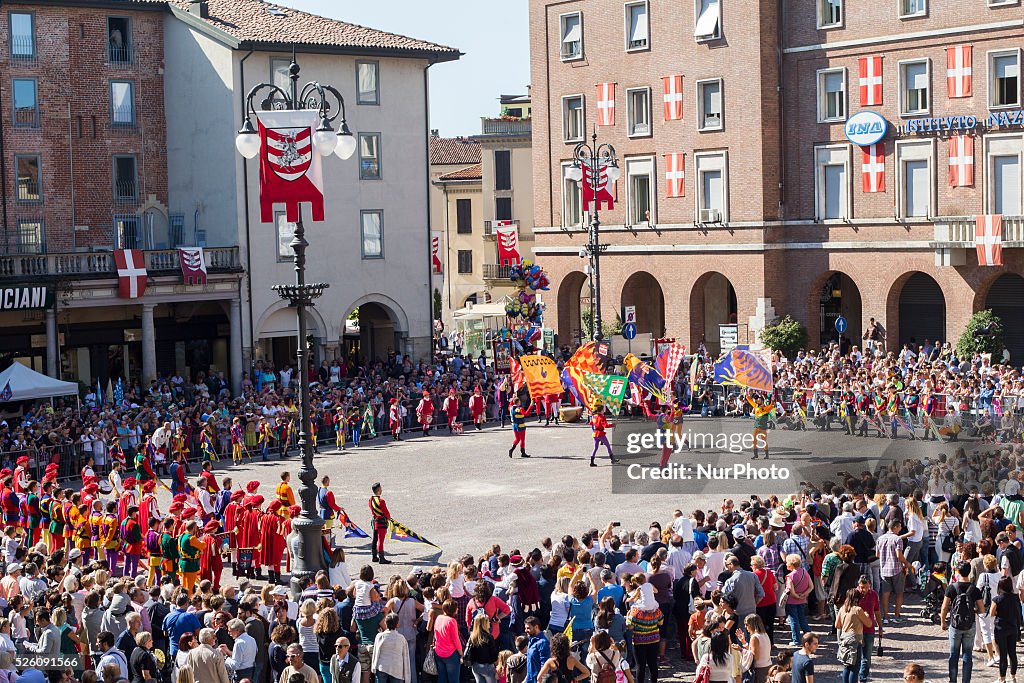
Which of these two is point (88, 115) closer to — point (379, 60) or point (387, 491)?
point (379, 60)

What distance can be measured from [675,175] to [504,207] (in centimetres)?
2915

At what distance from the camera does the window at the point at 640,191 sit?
57375 millimetres

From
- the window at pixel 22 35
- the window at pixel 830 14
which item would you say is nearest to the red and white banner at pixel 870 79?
the window at pixel 830 14

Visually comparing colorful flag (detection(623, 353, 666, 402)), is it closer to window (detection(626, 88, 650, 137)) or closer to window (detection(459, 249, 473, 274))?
window (detection(626, 88, 650, 137))

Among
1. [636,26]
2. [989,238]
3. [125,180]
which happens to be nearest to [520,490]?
[989,238]

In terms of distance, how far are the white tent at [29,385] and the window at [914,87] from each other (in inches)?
1149

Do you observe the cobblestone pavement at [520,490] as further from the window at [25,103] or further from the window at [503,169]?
the window at [503,169]

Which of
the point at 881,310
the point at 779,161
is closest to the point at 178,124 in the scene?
the point at 779,161

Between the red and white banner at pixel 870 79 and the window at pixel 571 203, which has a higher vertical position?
the red and white banner at pixel 870 79

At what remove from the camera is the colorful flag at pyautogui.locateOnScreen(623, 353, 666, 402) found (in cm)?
3725

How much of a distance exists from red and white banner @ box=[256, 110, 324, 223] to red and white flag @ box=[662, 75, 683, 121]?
113 ft

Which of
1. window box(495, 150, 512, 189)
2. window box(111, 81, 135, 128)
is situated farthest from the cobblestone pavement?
window box(495, 150, 512, 189)

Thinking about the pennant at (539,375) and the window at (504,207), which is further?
the window at (504,207)

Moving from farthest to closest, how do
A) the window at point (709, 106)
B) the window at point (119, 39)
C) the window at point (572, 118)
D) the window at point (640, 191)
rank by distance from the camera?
the window at point (572, 118)
the window at point (640, 191)
the window at point (709, 106)
the window at point (119, 39)
